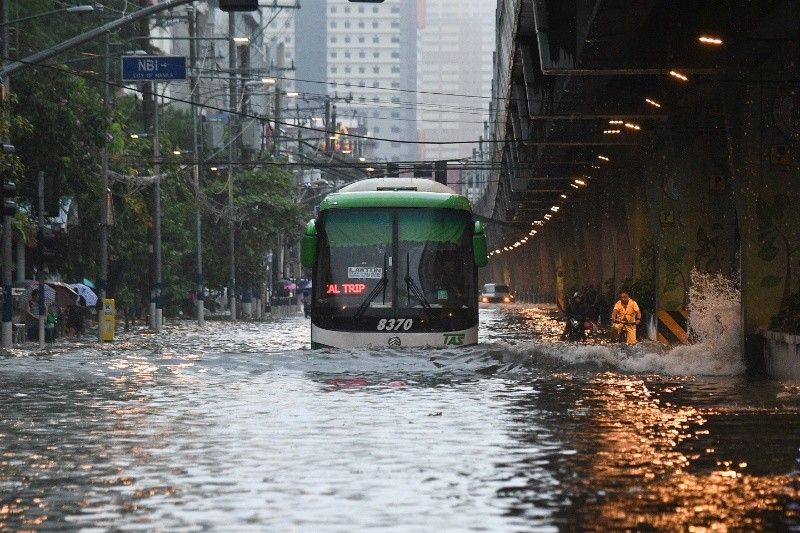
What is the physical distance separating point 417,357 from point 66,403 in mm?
8670

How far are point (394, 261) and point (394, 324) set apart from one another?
1.22 m

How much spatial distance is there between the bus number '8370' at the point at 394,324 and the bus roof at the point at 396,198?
7.36 feet

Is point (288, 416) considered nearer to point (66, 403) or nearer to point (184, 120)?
point (66, 403)

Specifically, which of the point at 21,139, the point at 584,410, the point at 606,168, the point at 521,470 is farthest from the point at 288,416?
the point at 606,168

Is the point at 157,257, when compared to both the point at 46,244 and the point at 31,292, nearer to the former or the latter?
the point at 31,292

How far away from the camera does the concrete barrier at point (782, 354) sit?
Answer: 27.7 meters

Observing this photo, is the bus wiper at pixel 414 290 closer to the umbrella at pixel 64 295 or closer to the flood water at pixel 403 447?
the flood water at pixel 403 447

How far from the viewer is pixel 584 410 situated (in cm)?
2091

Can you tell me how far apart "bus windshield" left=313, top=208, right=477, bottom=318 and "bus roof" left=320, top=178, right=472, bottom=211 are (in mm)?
124

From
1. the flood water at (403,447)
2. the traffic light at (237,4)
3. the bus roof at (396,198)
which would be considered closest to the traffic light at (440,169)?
the bus roof at (396,198)

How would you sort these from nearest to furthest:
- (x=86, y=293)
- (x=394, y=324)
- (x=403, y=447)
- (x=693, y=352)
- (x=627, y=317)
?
(x=403, y=447) → (x=394, y=324) → (x=693, y=352) → (x=627, y=317) → (x=86, y=293)

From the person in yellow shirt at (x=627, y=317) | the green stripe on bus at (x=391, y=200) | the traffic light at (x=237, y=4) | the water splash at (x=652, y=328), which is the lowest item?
the water splash at (x=652, y=328)

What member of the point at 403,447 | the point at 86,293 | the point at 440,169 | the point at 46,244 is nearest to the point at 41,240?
the point at 46,244

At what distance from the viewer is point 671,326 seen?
4562 cm
